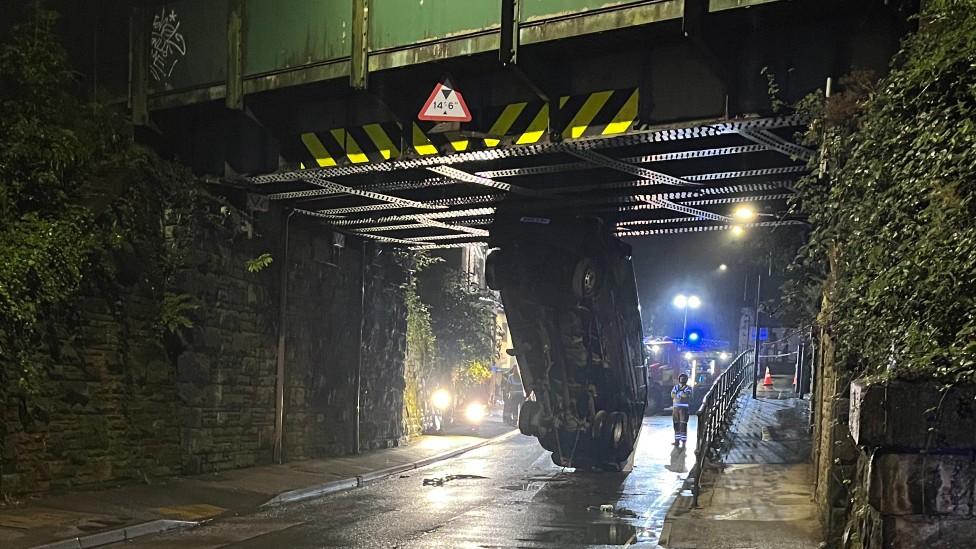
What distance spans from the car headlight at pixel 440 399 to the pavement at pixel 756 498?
1066cm

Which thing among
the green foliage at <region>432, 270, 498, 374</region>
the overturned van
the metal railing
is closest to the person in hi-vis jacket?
the metal railing

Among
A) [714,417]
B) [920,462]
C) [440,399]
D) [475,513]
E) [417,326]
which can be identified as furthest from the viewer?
[440,399]

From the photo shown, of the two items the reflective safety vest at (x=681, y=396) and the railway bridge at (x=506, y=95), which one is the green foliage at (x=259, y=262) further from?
the reflective safety vest at (x=681, y=396)

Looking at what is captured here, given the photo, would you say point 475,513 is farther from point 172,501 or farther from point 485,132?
point 485,132

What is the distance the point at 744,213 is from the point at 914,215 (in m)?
9.16

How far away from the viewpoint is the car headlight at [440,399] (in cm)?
2666

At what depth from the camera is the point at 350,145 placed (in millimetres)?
13273

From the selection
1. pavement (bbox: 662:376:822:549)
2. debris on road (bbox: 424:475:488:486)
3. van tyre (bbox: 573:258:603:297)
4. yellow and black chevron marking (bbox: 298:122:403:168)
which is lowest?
debris on road (bbox: 424:475:488:486)

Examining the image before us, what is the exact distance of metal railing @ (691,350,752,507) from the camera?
41.2ft

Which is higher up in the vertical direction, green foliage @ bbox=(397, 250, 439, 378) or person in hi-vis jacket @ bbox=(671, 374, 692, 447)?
green foliage @ bbox=(397, 250, 439, 378)

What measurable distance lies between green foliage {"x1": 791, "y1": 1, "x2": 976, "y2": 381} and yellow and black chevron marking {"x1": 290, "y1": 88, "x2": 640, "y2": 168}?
3.52 metres

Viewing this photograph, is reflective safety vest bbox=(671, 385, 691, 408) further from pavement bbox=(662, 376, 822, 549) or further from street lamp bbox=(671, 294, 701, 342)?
street lamp bbox=(671, 294, 701, 342)

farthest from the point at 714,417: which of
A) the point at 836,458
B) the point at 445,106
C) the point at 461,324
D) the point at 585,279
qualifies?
the point at 461,324

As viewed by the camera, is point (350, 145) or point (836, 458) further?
point (350, 145)
